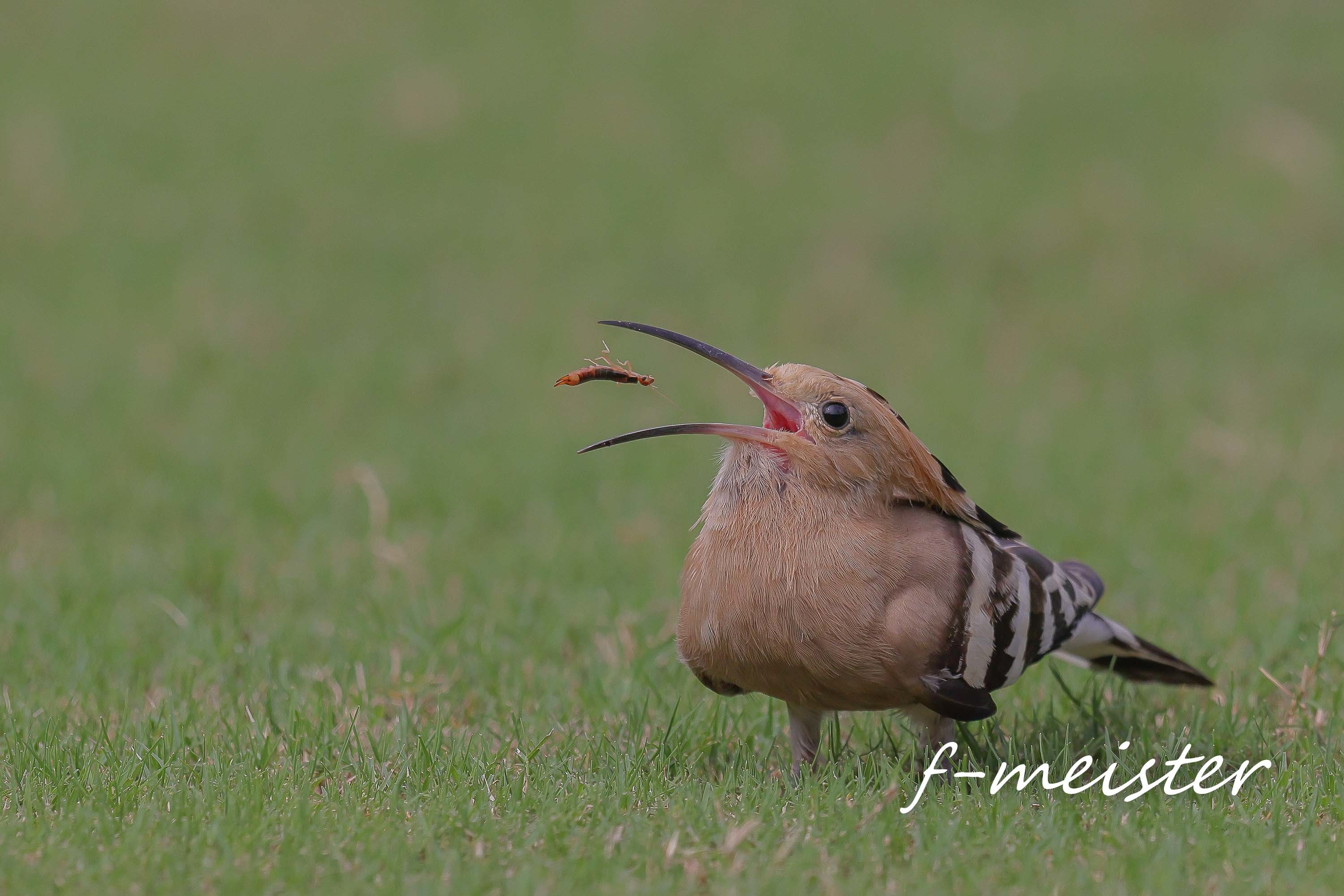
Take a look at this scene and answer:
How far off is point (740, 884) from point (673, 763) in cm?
95

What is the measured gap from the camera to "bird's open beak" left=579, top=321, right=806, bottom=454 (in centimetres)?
390

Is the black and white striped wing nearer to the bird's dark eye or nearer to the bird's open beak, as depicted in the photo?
the bird's dark eye

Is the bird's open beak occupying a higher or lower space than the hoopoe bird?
higher

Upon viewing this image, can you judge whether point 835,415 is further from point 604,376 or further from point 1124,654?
point 1124,654

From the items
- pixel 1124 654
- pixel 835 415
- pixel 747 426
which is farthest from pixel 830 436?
pixel 1124 654

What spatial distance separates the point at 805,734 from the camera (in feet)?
13.5

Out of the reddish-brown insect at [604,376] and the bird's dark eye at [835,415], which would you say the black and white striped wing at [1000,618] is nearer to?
the bird's dark eye at [835,415]

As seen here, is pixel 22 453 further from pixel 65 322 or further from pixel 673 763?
pixel 673 763

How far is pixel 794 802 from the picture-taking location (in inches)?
146

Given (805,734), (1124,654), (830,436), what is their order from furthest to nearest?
1. (1124,654)
2. (805,734)
3. (830,436)

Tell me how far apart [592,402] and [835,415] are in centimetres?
563

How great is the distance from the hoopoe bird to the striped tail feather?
301 millimetres

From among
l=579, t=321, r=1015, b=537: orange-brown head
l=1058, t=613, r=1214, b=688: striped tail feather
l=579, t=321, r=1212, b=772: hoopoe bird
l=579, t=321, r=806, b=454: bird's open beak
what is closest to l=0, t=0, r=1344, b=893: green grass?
l=1058, t=613, r=1214, b=688: striped tail feather

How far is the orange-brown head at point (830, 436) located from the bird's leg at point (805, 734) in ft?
2.03
